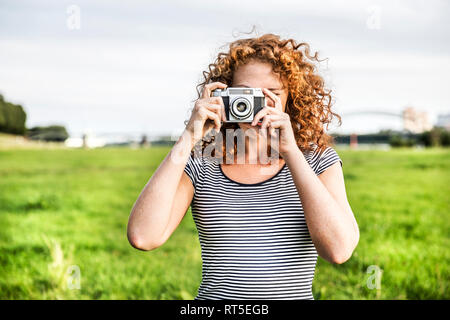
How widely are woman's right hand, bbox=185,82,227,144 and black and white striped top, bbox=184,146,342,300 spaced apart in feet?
Answer: 0.76

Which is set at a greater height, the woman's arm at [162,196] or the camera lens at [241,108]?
the camera lens at [241,108]

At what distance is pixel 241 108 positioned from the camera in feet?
6.66

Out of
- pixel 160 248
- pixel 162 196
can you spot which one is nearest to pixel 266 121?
pixel 162 196

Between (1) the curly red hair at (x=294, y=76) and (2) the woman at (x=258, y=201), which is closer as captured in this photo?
(2) the woman at (x=258, y=201)

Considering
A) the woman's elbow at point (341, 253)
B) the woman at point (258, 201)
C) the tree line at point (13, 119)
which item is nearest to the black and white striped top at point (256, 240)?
the woman at point (258, 201)

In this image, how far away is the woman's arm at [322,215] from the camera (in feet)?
Answer: 6.01

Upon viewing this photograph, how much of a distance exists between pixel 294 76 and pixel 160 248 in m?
4.04

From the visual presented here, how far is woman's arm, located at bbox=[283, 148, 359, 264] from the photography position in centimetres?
183

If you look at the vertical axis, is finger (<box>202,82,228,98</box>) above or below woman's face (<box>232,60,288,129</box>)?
below

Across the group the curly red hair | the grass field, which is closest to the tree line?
the grass field

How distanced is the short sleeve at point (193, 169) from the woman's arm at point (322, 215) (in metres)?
0.40

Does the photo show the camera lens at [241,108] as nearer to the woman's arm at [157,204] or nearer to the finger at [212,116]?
the finger at [212,116]

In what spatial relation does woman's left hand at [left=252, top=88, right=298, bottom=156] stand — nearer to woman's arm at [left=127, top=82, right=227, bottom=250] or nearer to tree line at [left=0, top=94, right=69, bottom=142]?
woman's arm at [left=127, top=82, right=227, bottom=250]
